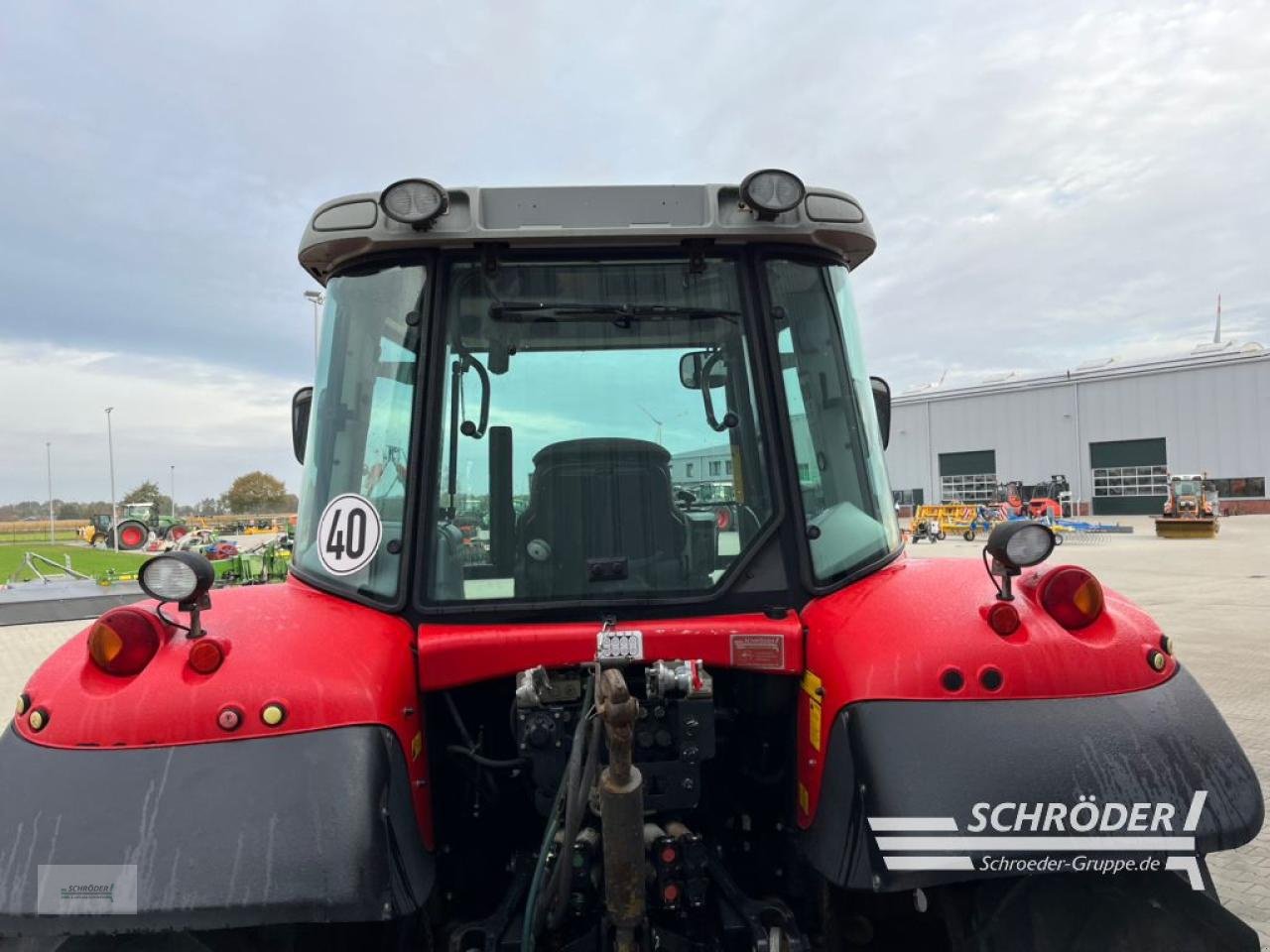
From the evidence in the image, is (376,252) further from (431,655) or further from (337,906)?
(337,906)

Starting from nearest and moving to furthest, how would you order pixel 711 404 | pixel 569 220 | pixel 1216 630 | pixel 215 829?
pixel 215 829, pixel 569 220, pixel 711 404, pixel 1216 630

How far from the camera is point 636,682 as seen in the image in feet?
8.49

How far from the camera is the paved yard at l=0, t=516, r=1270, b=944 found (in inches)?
173

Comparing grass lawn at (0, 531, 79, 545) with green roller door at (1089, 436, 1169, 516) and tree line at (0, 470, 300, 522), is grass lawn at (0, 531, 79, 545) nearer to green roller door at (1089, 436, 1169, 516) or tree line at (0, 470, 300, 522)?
tree line at (0, 470, 300, 522)

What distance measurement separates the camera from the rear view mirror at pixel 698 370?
8.94ft

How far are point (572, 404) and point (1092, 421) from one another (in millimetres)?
51959

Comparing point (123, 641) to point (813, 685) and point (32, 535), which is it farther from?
point (32, 535)

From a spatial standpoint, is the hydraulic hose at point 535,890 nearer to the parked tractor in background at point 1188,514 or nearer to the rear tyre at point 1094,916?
the rear tyre at point 1094,916

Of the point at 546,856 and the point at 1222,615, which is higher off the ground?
the point at 546,856

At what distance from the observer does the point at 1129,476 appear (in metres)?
47.2

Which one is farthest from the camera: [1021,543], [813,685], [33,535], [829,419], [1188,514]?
[33,535]

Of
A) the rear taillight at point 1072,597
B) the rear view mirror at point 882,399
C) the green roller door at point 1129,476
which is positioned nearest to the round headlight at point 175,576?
the rear taillight at point 1072,597

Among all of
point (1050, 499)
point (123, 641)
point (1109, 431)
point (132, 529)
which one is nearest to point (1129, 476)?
point (1109, 431)

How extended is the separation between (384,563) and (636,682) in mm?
821
